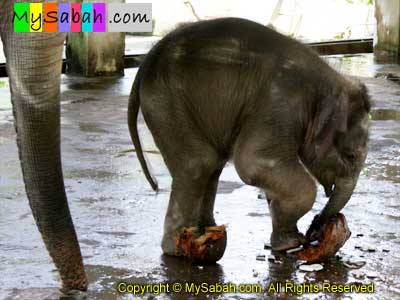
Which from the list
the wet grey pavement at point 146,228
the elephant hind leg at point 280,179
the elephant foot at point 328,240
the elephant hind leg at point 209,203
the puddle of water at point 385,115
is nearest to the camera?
the wet grey pavement at point 146,228

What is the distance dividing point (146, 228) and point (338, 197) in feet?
3.54

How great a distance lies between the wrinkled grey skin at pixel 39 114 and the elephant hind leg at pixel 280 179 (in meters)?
1.42

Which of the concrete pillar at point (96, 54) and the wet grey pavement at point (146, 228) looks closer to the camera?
the wet grey pavement at point (146, 228)

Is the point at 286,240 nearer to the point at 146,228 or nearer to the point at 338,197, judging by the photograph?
the point at 338,197

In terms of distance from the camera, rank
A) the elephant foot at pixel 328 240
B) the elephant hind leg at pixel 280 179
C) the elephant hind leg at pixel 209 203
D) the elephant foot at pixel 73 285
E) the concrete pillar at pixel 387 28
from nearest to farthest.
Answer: the elephant foot at pixel 73 285
the elephant hind leg at pixel 280 179
the elephant foot at pixel 328 240
the elephant hind leg at pixel 209 203
the concrete pillar at pixel 387 28

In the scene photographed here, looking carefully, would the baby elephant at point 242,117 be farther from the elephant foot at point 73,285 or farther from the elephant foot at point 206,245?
the elephant foot at point 73,285

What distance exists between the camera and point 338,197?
4863 mm

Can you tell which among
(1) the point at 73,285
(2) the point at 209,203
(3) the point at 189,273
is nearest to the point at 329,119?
(2) the point at 209,203

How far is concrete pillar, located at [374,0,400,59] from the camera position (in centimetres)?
Answer: 1448

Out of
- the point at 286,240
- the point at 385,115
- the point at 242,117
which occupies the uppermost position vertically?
the point at 242,117

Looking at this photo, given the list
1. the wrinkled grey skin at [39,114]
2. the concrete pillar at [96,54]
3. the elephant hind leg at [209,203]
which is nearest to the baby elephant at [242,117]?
the elephant hind leg at [209,203]

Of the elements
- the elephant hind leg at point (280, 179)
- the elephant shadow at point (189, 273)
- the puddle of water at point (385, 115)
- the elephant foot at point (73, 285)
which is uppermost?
the elephant hind leg at point (280, 179)

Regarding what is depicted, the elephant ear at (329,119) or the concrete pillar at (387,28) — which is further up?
the elephant ear at (329,119)

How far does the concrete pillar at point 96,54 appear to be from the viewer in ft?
37.5
